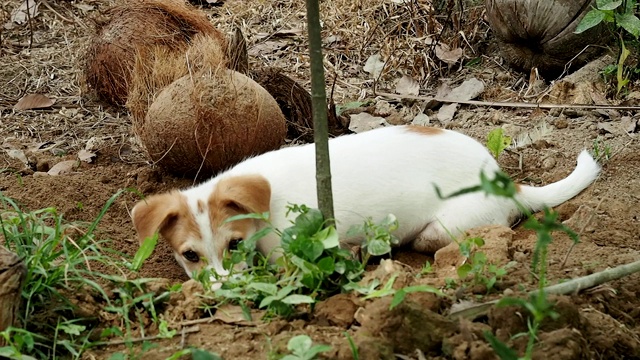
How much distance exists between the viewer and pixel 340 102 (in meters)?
6.23

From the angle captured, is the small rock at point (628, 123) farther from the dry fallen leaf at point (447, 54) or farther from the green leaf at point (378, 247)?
the green leaf at point (378, 247)

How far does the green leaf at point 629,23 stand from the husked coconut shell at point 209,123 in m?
2.29

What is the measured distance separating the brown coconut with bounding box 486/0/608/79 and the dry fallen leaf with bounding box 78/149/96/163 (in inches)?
120

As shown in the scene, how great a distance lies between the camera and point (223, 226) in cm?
372

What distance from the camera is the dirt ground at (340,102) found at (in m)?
2.51

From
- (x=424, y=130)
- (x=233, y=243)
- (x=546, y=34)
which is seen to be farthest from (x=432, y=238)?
(x=546, y=34)

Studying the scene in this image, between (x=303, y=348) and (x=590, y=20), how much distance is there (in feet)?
12.5

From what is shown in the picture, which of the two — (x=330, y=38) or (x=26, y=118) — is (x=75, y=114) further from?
(x=330, y=38)

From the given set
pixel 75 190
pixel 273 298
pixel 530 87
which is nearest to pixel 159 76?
pixel 75 190

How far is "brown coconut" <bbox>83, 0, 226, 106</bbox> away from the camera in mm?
6273

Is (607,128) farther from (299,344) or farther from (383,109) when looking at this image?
(299,344)

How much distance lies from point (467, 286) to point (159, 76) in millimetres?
3131

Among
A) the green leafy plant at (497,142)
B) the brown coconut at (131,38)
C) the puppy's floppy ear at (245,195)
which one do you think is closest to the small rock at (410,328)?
the puppy's floppy ear at (245,195)

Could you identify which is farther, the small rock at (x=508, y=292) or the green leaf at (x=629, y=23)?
the green leaf at (x=629, y=23)
